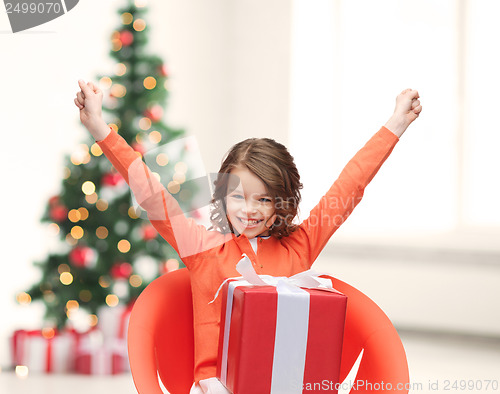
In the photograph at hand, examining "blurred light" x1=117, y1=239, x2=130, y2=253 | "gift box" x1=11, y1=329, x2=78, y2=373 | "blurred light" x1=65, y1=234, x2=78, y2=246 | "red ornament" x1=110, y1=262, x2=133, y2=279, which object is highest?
"blurred light" x1=65, y1=234, x2=78, y2=246

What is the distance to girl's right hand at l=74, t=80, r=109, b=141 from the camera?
1.28 meters

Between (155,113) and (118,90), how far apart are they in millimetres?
190

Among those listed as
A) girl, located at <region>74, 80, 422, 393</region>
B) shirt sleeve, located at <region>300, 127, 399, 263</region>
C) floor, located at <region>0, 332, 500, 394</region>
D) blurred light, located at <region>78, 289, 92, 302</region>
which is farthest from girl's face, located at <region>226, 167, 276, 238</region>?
blurred light, located at <region>78, 289, 92, 302</region>

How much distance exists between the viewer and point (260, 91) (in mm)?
4141

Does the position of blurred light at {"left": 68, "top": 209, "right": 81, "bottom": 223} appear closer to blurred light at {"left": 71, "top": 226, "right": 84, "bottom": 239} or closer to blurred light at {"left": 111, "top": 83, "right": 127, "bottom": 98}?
blurred light at {"left": 71, "top": 226, "right": 84, "bottom": 239}

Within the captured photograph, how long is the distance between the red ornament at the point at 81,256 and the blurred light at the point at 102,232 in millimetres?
75

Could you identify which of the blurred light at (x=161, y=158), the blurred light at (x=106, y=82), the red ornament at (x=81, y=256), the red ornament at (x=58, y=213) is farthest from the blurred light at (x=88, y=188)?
the blurred light at (x=161, y=158)

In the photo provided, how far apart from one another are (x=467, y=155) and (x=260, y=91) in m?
1.38

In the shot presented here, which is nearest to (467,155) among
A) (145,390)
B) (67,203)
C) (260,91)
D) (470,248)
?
(470,248)

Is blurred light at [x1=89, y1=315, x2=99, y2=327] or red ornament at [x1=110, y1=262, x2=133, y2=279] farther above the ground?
red ornament at [x1=110, y1=262, x2=133, y2=279]

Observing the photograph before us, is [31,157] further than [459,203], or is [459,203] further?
[459,203]

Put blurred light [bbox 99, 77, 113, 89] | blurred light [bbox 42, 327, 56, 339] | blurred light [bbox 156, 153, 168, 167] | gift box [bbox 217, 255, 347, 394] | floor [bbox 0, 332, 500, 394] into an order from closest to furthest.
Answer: gift box [bbox 217, 255, 347, 394]
blurred light [bbox 156, 153, 168, 167]
floor [bbox 0, 332, 500, 394]
blurred light [bbox 42, 327, 56, 339]
blurred light [bbox 99, 77, 113, 89]

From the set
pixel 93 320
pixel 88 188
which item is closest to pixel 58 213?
pixel 88 188

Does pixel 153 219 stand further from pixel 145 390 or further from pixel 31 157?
pixel 31 157
